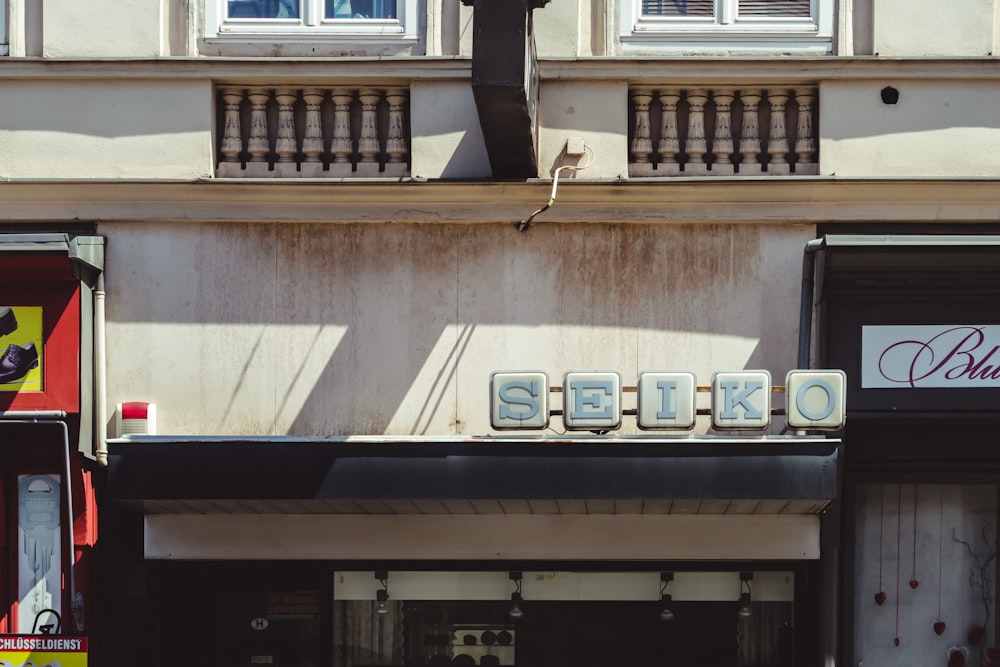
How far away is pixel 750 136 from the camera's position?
903cm

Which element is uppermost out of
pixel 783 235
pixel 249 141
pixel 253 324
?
pixel 249 141

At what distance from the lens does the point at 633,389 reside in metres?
8.46

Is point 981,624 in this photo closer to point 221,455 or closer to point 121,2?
point 221,455

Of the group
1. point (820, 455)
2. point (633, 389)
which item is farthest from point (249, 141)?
point (820, 455)

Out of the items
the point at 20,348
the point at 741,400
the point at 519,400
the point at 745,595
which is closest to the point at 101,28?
the point at 20,348

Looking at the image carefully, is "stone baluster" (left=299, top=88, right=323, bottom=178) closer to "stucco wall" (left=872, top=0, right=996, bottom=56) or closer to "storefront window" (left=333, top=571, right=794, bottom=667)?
"storefront window" (left=333, top=571, right=794, bottom=667)

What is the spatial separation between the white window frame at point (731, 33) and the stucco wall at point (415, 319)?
5.08 feet

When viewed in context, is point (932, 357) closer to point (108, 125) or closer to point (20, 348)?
point (108, 125)

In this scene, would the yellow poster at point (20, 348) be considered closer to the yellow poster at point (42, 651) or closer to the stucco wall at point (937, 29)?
the yellow poster at point (42, 651)

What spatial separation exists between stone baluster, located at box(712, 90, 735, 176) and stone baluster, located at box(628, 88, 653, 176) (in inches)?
21.0

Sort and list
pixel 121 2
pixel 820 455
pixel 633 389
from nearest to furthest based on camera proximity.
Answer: pixel 820 455
pixel 633 389
pixel 121 2

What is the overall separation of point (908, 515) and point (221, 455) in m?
5.63

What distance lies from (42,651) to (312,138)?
4692 mm

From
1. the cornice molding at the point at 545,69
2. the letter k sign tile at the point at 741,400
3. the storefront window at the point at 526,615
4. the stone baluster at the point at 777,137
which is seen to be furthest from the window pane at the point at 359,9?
the storefront window at the point at 526,615
